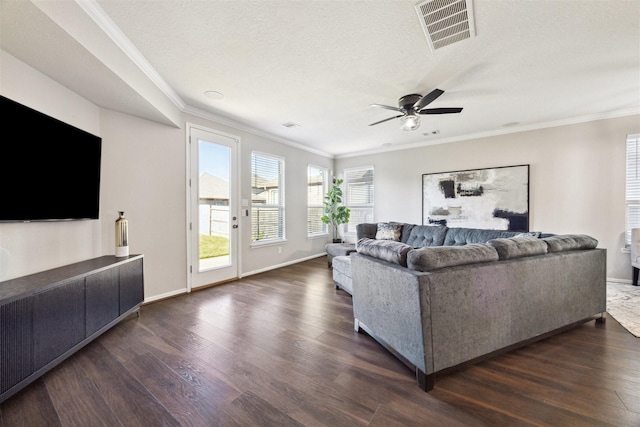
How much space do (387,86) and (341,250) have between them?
2864mm

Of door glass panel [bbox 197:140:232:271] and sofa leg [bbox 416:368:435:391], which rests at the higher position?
door glass panel [bbox 197:140:232:271]

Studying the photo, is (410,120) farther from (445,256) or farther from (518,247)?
(445,256)

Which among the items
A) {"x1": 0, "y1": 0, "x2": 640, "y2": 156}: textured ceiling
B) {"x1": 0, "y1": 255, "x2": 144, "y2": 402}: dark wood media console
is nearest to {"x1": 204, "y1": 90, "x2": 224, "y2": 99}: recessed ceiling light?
{"x1": 0, "y1": 0, "x2": 640, "y2": 156}: textured ceiling

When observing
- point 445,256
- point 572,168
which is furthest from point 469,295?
point 572,168

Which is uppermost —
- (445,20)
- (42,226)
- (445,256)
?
(445,20)

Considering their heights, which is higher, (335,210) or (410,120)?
(410,120)

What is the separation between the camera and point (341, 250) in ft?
15.4

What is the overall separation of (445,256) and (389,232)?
117 inches

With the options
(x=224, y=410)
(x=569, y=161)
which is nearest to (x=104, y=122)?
(x=224, y=410)

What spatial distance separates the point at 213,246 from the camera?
3861 millimetres

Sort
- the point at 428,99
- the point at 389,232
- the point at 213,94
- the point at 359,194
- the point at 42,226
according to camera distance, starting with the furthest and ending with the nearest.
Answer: the point at 359,194, the point at 389,232, the point at 213,94, the point at 428,99, the point at 42,226

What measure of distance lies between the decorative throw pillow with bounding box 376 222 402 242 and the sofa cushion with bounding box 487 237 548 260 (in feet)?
7.97

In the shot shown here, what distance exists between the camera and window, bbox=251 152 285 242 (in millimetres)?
4543

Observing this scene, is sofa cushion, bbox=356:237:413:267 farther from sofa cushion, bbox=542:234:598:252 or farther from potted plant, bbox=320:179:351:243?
potted plant, bbox=320:179:351:243
